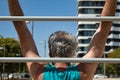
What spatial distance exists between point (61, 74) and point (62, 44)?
0.20 metres

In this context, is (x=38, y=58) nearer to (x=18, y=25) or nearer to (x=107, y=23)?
(x=18, y=25)

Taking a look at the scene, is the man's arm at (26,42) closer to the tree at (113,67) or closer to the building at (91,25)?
the tree at (113,67)

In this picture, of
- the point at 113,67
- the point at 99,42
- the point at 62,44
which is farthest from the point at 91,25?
the point at 62,44

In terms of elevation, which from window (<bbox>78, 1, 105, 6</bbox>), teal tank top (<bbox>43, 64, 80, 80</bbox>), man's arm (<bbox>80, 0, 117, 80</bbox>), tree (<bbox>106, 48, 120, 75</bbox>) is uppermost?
man's arm (<bbox>80, 0, 117, 80</bbox>)

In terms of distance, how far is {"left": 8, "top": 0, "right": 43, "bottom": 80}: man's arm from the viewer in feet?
9.78

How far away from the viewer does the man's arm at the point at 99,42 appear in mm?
2959

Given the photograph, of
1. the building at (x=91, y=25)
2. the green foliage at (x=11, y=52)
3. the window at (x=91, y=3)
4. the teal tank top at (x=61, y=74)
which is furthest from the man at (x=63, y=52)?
the window at (x=91, y=3)

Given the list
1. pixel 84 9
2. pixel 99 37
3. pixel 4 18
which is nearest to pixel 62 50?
pixel 99 37

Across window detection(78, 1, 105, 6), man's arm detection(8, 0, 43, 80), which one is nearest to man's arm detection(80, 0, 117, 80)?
man's arm detection(8, 0, 43, 80)

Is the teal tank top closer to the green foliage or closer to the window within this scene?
the green foliage

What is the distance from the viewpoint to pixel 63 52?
2977mm

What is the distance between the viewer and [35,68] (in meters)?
2.97

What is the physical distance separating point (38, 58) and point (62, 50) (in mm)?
175

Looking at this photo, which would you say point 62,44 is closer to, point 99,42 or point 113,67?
point 99,42
